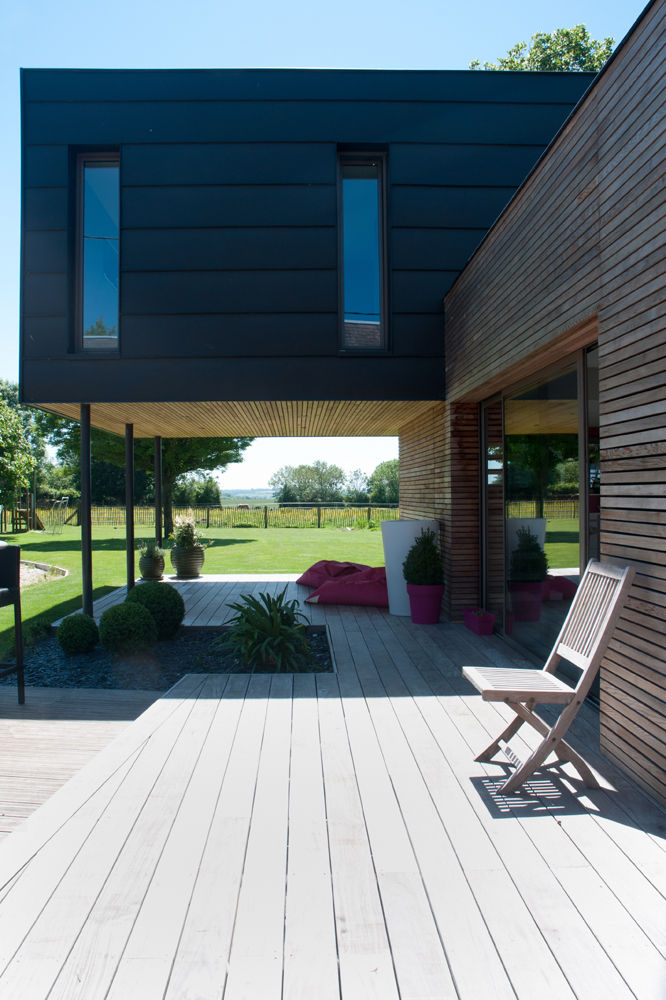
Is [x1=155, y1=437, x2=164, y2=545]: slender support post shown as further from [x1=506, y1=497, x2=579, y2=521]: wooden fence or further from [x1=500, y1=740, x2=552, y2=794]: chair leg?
[x1=500, y1=740, x2=552, y2=794]: chair leg

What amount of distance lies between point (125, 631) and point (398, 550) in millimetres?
3011

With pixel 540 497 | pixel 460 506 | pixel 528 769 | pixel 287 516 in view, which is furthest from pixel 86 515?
pixel 287 516

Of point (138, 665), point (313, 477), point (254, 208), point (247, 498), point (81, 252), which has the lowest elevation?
point (138, 665)

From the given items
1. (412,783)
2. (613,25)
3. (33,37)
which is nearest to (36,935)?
(412,783)

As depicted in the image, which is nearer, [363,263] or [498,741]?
[498,741]

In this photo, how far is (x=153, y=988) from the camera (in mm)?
1634

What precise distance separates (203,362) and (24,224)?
2316mm

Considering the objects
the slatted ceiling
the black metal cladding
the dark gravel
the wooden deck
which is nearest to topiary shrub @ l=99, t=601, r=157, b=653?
the dark gravel

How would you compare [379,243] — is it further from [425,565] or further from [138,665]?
[138,665]

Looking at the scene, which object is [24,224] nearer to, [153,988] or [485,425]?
[485,425]

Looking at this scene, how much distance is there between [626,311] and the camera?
9.53ft

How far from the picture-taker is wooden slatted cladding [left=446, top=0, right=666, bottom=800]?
265 cm

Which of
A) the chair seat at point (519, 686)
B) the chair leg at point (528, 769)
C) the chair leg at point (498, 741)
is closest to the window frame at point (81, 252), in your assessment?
the chair seat at point (519, 686)

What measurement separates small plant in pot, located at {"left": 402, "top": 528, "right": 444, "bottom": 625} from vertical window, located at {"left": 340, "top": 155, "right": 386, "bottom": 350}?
2.21 meters
